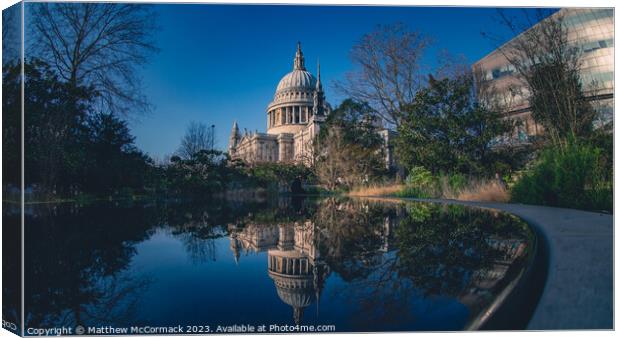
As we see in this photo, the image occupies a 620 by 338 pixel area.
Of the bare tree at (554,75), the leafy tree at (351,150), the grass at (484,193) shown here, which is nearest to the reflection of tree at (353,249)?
the bare tree at (554,75)

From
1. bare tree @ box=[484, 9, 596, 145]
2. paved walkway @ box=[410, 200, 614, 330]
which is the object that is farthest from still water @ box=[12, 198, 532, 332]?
bare tree @ box=[484, 9, 596, 145]

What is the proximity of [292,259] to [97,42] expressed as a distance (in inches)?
95.3

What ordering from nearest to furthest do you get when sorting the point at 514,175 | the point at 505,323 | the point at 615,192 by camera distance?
the point at 505,323 < the point at 615,192 < the point at 514,175

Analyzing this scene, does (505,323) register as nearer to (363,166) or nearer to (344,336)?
(344,336)

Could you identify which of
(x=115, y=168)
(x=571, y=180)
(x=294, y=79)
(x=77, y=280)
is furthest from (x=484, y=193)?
(x=115, y=168)

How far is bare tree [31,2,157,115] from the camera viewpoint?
2.28m

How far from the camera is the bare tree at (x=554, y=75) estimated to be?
13.2 feet

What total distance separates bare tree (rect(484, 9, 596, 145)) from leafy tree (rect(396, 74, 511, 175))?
10.7ft

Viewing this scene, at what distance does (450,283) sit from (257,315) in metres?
0.78

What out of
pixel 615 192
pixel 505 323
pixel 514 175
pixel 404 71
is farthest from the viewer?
pixel 404 71

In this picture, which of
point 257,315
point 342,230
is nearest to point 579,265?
point 257,315

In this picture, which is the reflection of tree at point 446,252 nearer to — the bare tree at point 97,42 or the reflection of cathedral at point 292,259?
the reflection of cathedral at point 292,259

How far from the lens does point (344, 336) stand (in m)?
1.41

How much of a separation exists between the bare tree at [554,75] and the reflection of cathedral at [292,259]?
3050 mm
